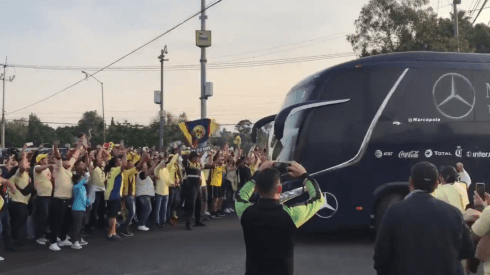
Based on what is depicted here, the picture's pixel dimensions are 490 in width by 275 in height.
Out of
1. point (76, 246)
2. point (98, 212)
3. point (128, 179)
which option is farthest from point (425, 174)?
point (98, 212)

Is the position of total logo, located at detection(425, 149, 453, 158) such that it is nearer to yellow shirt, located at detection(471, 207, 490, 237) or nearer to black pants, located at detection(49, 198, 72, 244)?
black pants, located at detection(49, 198, 72, 244)

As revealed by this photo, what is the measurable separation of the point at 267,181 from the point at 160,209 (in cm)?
1169

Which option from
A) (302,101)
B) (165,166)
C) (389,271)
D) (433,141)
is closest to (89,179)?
(165,166)

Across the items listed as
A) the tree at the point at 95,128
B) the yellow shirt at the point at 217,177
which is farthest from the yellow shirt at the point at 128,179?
the tree at the point at 95,128

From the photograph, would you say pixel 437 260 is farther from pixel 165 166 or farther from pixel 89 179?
pixel 165 166

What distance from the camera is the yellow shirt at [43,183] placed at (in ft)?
39.6

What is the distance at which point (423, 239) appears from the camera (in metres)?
4.14

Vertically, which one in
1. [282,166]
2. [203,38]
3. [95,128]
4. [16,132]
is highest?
[203,38]

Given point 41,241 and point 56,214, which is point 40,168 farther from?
point 41,241

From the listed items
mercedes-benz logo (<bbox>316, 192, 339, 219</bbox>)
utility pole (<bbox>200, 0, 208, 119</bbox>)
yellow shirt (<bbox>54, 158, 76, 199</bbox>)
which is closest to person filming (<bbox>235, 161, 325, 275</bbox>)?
mercedes-benz logo (<bbox>316, 192, 339, 219</bbox>)

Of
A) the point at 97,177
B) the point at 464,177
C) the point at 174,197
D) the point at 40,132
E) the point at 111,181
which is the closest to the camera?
the point at 464,177

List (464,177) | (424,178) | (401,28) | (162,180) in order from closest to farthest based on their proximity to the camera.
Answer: (424,178), (464,177), (162,180), (401,28)

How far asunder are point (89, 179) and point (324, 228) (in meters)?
5.25

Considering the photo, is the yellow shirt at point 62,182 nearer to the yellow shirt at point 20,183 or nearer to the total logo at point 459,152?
the yellow shirt at point 20,183
